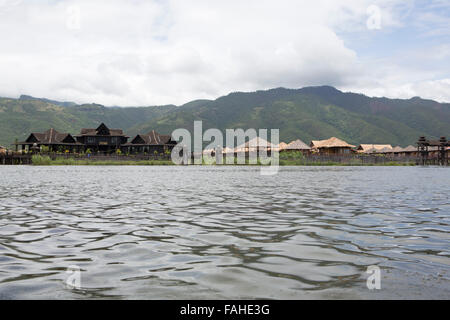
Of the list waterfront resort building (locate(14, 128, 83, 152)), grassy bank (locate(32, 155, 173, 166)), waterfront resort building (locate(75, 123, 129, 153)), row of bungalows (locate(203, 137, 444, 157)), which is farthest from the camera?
waterfront resort building (locate(75, 123, 129, 153))

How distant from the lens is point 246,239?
6.19m

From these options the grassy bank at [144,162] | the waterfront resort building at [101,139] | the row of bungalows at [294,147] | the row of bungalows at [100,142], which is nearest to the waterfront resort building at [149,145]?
the row of bungalows at [100,142]

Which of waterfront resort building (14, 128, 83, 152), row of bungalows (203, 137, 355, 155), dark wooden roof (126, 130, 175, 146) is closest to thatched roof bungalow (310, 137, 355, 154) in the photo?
row of bungalows (203, 137, 355, 155)

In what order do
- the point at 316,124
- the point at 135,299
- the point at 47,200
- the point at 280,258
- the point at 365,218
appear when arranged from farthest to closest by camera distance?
1. the point at 316,124
2. the point at 47,200
3. the point at 365,218
4. the point at 280,258
5. the point at 135,299

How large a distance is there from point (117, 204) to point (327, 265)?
768 centimetres

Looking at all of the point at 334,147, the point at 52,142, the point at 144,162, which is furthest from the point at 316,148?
the point at 52,142

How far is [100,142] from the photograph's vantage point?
88875mm

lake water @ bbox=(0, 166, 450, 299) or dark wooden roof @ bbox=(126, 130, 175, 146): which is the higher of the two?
dark wooden roof @ bbox=(126, 130, 175, 146)

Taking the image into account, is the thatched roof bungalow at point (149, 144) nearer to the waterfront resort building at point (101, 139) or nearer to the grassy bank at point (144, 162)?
the waterfront resort building at point (101, 139)

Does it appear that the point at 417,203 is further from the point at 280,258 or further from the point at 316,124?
the point at 316,124

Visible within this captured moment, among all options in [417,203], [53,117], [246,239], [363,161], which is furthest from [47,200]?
[53,117]

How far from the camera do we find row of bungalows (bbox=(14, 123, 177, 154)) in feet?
277

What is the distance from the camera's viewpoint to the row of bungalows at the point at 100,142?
8438 cm

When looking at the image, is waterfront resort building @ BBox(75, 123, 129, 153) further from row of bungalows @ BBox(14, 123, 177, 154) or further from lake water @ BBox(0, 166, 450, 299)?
lake water @ BBox(0, 166, 450, 299)
